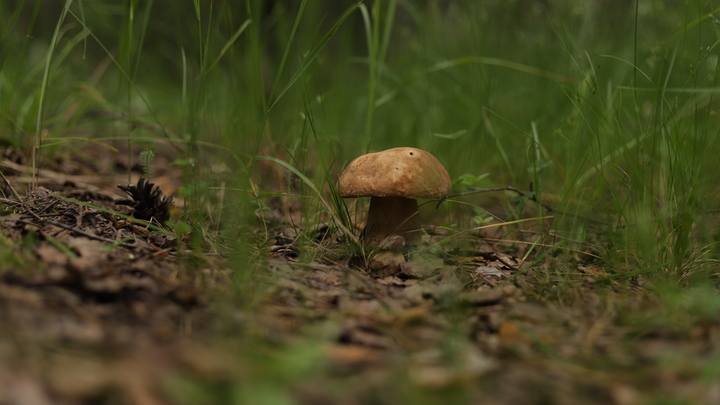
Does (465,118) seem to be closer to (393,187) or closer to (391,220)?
(391,220)

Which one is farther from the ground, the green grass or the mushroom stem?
the green grass

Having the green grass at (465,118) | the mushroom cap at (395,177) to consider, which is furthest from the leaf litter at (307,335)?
the mushroom cap at (395,177)

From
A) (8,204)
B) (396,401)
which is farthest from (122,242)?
(396,401)

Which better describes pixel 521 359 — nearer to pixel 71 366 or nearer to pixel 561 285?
pixel 561 285

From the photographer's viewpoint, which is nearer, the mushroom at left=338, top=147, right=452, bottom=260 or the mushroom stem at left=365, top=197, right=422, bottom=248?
the mushroom at left=338, top=147, right=452, bottom=260

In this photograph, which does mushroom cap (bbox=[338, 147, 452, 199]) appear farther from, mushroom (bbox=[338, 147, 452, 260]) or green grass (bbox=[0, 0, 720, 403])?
green grass (bbox=[0, 0, 720, 403])

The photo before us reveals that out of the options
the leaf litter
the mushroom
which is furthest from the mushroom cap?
the leaf litter
